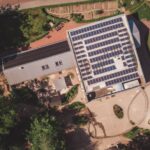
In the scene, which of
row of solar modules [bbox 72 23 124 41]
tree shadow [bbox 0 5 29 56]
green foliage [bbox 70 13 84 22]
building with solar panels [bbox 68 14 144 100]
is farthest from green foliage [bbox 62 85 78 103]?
green foliage [bbox 70 13 84 22]

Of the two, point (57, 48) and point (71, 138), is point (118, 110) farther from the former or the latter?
point (57, 48)

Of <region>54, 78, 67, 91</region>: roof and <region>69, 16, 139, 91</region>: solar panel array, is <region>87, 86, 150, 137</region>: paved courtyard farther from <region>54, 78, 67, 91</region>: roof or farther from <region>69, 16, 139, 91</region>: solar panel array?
<region>69, 16, 139, 91</region>: solar panel array

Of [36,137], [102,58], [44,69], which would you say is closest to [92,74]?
[102,58]

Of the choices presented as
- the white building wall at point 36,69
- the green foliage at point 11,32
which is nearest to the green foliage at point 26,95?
the white building wall at point 36,69

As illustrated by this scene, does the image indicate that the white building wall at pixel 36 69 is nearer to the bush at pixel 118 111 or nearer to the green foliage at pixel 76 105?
the green foliage at pixel 76 105

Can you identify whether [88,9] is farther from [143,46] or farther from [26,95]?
[26,95]

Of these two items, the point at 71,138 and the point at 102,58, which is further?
the point at 71,138

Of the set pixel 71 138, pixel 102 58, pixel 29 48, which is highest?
pixel 29 48
